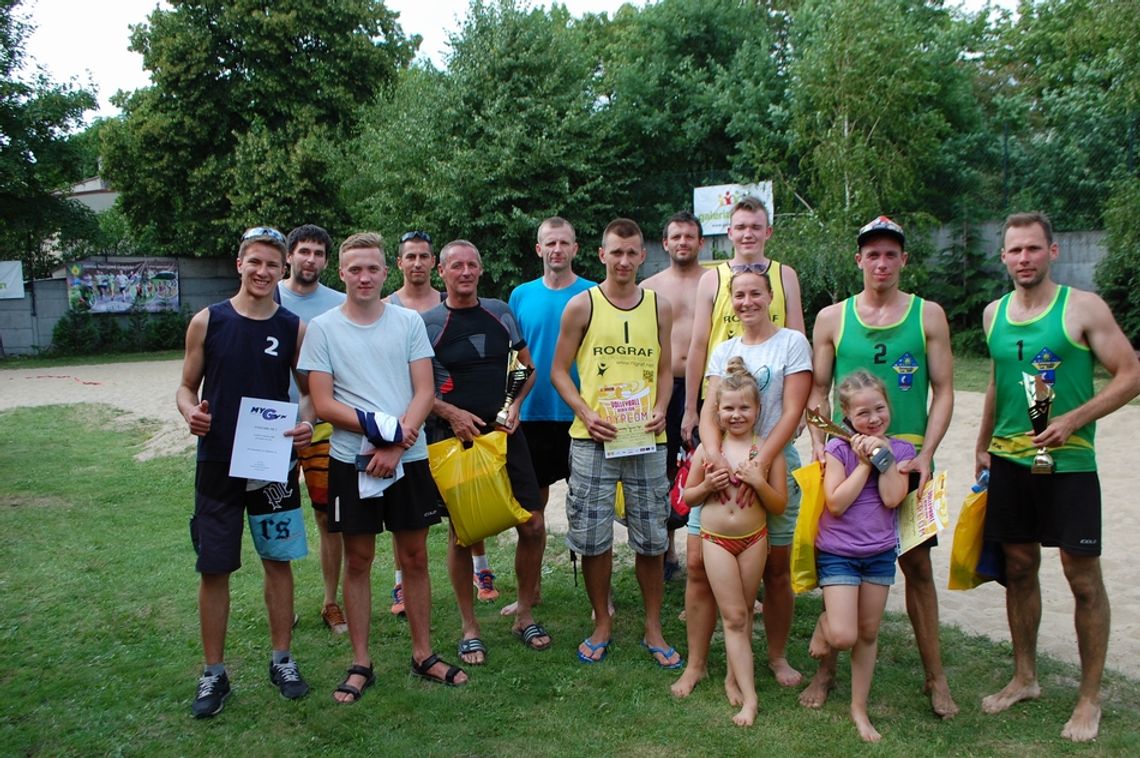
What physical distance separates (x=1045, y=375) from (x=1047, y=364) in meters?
0.05

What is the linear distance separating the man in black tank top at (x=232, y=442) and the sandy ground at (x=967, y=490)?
345cm

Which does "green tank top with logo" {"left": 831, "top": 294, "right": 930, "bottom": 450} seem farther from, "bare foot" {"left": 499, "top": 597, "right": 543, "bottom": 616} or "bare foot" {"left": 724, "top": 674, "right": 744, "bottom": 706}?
"bare foot" {"left": 499, "top": 597, "right": 543, "bottom": 616}

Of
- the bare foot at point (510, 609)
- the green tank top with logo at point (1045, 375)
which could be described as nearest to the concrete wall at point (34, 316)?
the bare foot at point (510, 609)

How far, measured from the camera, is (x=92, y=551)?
266 inches

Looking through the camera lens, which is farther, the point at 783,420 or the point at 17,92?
the point at 17,92

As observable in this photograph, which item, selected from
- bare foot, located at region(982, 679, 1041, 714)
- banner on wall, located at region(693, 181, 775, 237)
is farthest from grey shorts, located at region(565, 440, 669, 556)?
banner on wall, located at region(693, 181, 775, 237)

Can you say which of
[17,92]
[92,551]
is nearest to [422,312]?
[92,551]

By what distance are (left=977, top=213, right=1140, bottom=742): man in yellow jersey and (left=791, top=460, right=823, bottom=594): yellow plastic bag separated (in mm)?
795

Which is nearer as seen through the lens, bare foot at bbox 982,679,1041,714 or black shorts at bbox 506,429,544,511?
bare foot at bbox 982,679,1041,714

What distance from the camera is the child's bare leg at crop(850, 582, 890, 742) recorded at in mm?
3799

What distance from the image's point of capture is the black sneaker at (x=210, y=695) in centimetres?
395

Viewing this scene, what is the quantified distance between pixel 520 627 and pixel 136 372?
1785 cm

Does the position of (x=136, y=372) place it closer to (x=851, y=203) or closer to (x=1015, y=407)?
(x=851, y=203)

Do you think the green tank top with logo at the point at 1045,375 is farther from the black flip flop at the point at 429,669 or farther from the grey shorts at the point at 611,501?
the black flip flop at the point at 429,669
